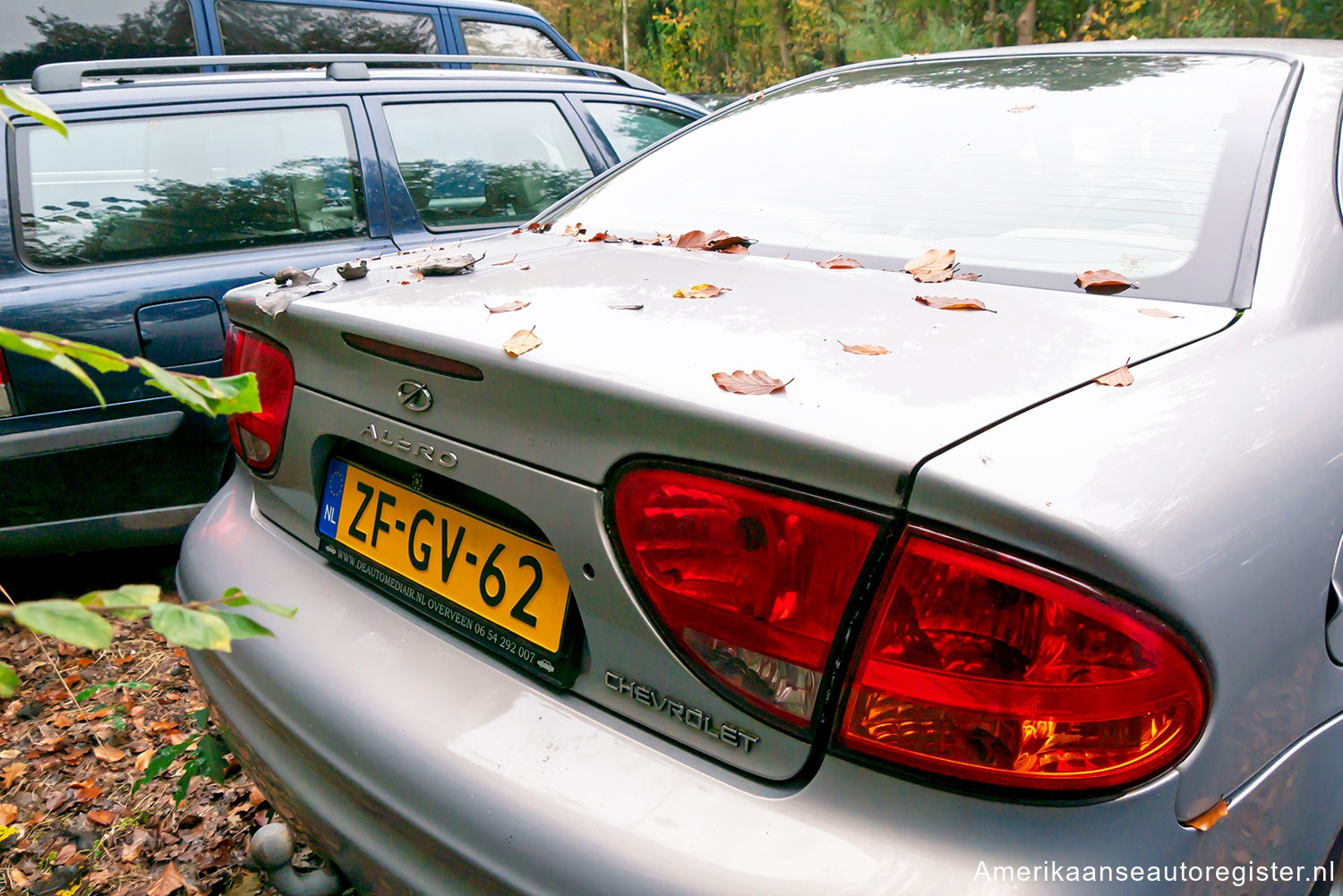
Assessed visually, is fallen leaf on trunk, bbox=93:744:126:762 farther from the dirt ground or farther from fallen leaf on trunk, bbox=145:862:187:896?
fallen leaf on trunk, bbox=145:862:187:896

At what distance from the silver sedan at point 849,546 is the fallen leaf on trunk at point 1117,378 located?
0.05ft

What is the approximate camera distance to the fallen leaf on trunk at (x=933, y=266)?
1691 millimetres

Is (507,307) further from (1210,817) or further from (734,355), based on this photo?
(1210,817)

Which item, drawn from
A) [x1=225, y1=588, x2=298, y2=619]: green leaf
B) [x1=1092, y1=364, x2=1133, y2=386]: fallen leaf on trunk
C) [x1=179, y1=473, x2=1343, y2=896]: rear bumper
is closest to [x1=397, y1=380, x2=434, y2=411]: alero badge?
[x1=179, y1=473, x2=1343, y2=896]: rear bumper

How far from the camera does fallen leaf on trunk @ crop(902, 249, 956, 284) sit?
5.55 ft

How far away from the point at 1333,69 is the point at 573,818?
6.44ft

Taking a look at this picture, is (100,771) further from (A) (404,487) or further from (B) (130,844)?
(A) (404,487)

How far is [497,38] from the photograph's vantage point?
21.8ft

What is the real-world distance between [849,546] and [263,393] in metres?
1.26

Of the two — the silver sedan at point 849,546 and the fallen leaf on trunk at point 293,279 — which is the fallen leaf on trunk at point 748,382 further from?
the fallen leaf on trunk at point 293,279

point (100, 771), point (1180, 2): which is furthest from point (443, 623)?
point (1180, 2)

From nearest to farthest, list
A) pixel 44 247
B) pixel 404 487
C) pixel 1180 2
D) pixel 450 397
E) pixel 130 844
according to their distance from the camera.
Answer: pixel 450 397, pixel 404 487, pixel 130 844, pixel 44 247, pixel 1180 2

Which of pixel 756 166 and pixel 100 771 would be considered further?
pixel 100 771

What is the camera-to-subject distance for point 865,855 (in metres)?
1.03
